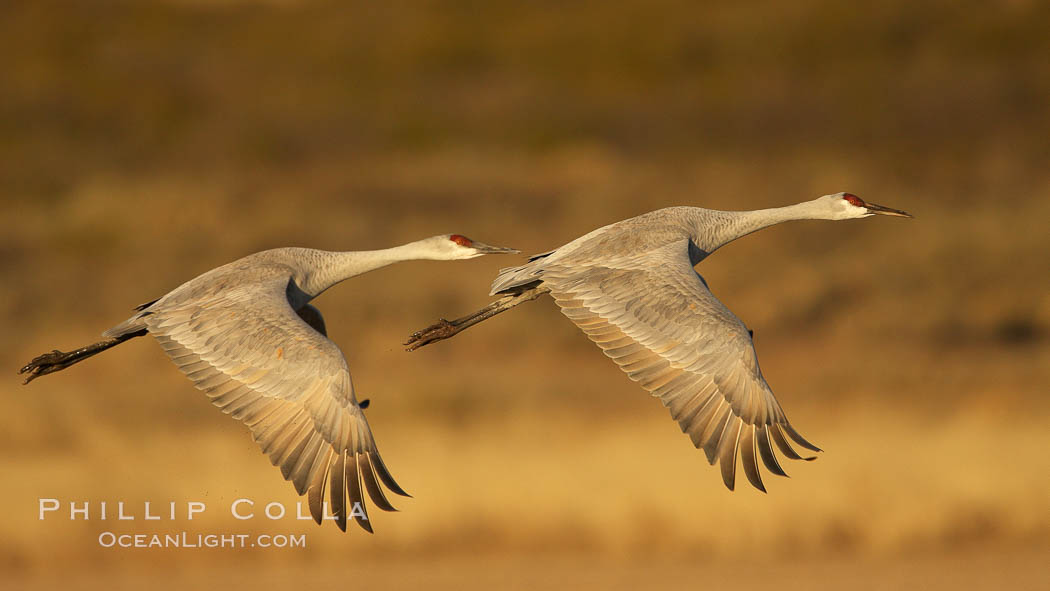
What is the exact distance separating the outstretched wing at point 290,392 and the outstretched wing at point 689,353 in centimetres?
173

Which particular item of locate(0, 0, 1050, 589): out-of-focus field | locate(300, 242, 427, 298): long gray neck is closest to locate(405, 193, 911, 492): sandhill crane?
locate(300, 242, 427, 298): long gray neck

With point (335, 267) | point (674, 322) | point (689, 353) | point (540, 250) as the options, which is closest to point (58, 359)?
point (335, 267)

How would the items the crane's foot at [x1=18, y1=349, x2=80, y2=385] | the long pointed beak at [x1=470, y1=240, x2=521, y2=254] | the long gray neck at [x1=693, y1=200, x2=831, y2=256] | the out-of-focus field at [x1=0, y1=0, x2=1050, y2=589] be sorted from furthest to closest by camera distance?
the out-of-focus field at [x1=0, y1=0, x2=1050, y2=589] → the long pointed beak at [x1=470, y1=240, x2=521, y2=254] → the crane's foot at [x1=18, y1=349, x2=80, y2=385] → the long gray neck at [x1=693, y1=200, x2=831, y2=256]

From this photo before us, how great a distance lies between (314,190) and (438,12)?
3.29 metres

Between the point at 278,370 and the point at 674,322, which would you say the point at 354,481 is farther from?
the point at 674,322

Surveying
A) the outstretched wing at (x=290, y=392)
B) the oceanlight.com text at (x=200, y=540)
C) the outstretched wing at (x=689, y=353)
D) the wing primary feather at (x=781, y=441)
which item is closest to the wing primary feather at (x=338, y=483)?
the outstretched wing at (x=290, y=392)

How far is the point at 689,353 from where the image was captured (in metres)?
11.4

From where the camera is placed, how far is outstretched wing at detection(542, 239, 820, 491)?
36.7ft

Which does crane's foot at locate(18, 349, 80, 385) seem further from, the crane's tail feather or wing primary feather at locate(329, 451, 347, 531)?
wing primary feather at locate(329, 451, 347, 531)

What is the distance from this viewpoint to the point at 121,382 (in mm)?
19609

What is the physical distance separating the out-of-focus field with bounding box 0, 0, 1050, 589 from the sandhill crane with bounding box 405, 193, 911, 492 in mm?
6383

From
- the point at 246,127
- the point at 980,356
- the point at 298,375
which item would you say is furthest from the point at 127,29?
the point at 298,375

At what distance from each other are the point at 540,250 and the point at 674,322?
893 cm

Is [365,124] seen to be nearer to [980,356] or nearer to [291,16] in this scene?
[291,16]
